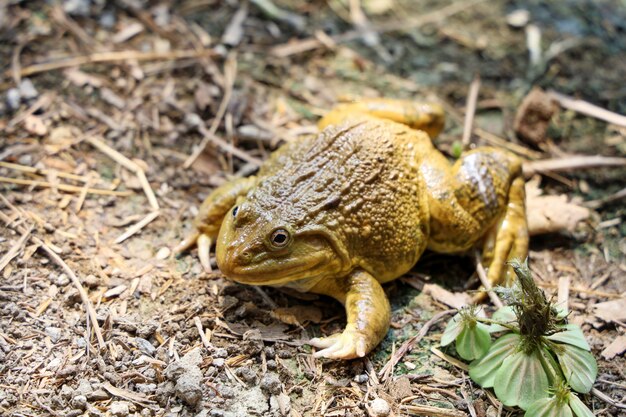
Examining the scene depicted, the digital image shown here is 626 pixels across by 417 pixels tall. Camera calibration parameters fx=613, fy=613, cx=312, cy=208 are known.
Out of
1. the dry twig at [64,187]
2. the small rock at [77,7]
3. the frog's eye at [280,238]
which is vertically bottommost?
the dry twig at [64,187]

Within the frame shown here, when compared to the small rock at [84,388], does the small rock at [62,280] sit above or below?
above

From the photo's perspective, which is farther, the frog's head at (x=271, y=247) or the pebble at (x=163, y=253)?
the pebble at (x=163, y=253)

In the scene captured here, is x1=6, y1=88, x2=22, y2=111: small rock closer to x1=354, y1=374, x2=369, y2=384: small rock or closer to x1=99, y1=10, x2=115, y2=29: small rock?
x1=99, y1=10, x2=115, y2=29: small rock

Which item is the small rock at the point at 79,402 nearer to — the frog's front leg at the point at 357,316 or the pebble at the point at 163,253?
the pebble at the point at 163,253

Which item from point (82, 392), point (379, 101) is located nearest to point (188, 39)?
point (379, 101)

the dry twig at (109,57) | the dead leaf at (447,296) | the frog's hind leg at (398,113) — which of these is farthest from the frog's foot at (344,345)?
the dry twig at (109,57)

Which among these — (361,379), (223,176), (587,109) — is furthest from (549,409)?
(587,109)

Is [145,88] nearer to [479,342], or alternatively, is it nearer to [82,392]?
[82,392]
